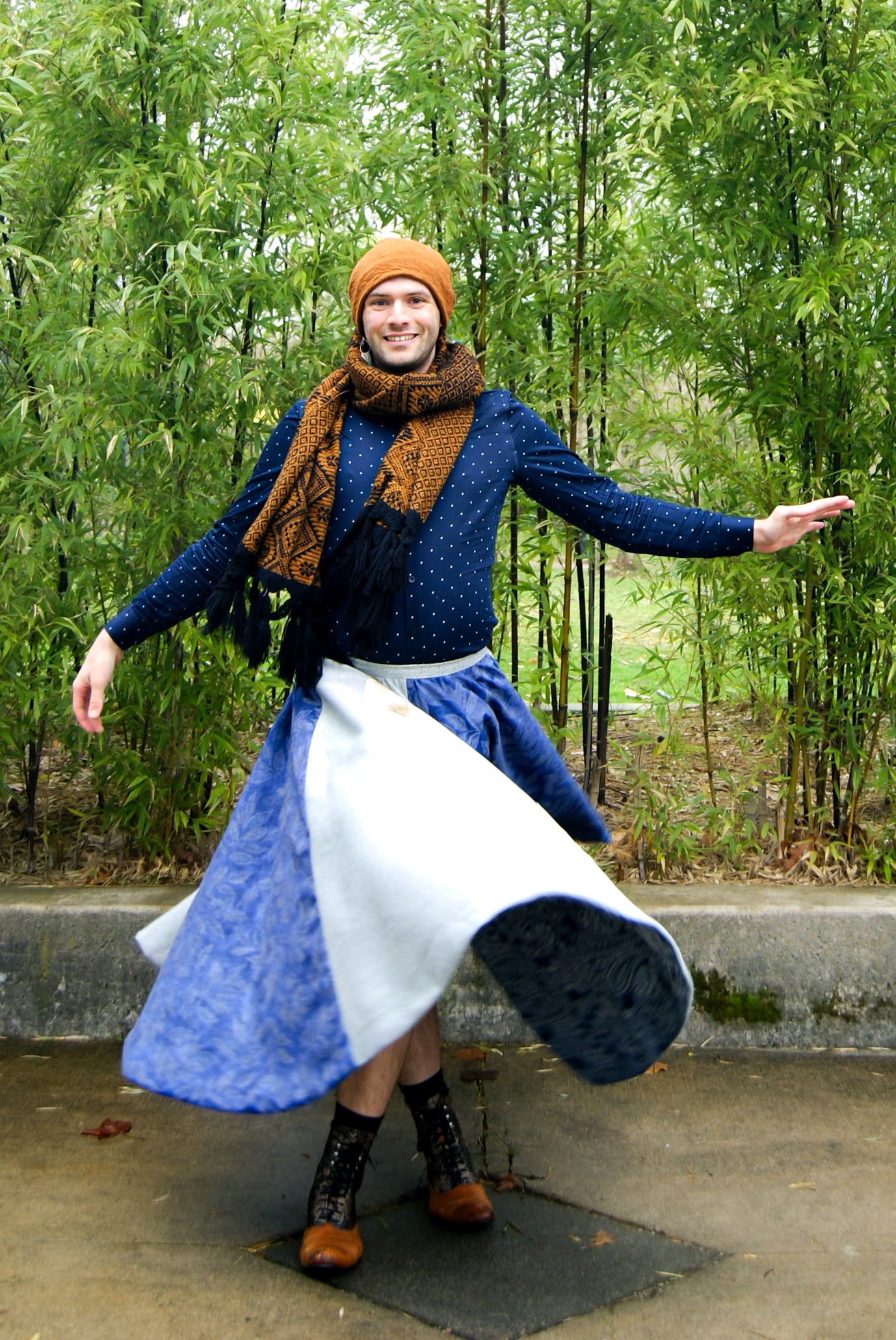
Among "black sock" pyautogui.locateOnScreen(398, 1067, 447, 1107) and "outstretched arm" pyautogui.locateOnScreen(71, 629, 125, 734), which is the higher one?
"outstretched arm" pyautogui.locateOnScreen(71, 629, 125, 734)

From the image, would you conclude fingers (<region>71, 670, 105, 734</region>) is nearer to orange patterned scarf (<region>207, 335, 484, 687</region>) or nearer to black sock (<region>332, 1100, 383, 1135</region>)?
orange patterned scarf (<region>207, 335, 484, 687</region>)

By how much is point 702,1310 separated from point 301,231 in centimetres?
241

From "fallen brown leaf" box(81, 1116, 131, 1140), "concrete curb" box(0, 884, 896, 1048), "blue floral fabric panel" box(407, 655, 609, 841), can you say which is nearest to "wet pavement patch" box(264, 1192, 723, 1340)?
"fallen brown leaf" box(81, 1116, 131, 1140)

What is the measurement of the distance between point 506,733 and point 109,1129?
46.3 inches

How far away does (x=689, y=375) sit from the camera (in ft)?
12.7

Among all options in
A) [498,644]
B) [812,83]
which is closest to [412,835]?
[498,644]

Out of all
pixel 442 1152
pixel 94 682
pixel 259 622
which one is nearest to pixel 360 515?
pixel 259 622

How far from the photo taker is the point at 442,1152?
8.36 ft

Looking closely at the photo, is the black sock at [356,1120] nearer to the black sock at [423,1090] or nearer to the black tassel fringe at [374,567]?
the black sock at [423,1090]

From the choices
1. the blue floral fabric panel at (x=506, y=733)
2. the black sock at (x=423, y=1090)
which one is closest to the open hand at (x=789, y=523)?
the blue floral fabric panel at (x=506, y=733)

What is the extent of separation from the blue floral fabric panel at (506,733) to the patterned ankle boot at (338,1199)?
0.68 m

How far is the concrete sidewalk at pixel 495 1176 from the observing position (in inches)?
87.4

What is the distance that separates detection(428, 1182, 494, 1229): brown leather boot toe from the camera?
2484 mm

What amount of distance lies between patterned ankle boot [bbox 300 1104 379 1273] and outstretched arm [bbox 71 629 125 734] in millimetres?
808
